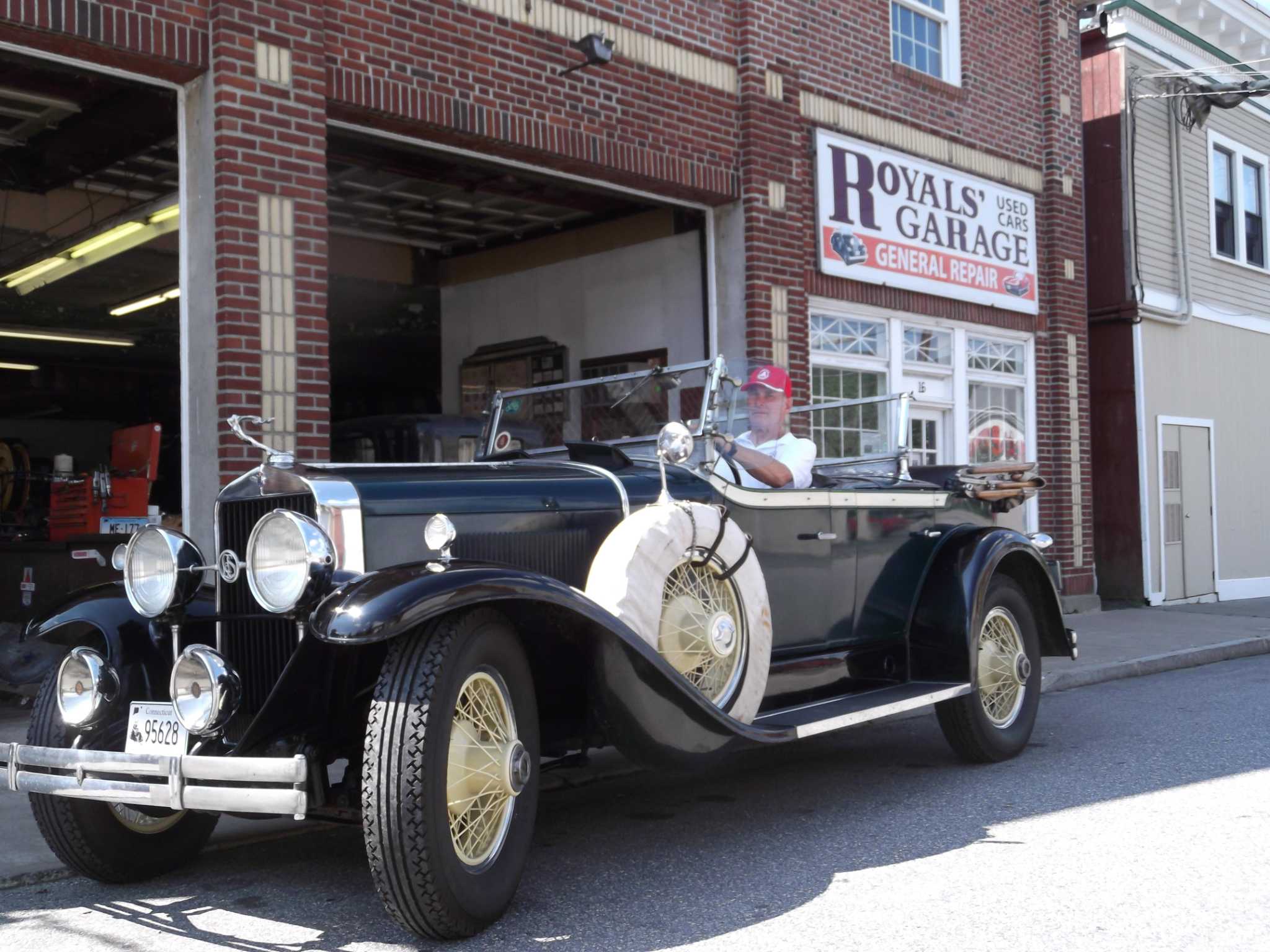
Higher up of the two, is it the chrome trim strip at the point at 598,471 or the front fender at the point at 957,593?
the chrome trim strip at the point at 598,471

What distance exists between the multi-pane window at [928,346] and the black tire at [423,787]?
28.9 feet

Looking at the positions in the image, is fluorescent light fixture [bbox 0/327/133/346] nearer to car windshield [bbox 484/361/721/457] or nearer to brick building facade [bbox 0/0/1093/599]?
brick building facade [bbox 0/0/1093/599]

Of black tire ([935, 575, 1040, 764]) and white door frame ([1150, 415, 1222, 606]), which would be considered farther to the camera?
white door frame ([1150, 415, 1222, 606])

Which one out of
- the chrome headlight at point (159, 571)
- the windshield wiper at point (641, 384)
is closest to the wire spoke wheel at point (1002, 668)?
the windshield wiper at point (641, 384)

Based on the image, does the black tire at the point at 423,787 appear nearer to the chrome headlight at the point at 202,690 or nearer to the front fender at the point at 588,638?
the front fender at the point at 588,638

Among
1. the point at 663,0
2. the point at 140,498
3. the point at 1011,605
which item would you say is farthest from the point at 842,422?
the point at 140,498

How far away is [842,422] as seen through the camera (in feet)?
21.4

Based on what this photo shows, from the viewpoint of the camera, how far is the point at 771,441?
5543mm

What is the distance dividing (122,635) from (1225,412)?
588 inches

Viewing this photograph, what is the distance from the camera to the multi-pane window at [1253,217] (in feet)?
54.7

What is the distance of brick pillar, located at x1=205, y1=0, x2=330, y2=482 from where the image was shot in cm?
683

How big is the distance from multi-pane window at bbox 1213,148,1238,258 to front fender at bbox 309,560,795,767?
14.1 m

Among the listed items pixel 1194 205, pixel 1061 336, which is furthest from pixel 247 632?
pixel 1194 205

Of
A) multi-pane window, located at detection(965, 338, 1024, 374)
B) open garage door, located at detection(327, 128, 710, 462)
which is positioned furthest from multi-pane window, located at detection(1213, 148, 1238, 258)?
open garage door, located at detection(327, 128, 710, 462)
